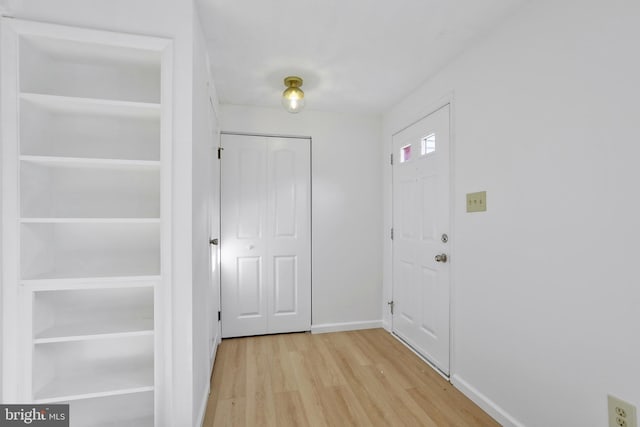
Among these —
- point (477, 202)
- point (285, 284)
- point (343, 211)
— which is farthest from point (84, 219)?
point (343, 211)

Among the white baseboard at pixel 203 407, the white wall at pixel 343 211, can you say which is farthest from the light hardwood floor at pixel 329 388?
the white wall at pixel 343 211

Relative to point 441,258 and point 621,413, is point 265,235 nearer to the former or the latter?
point 441,258

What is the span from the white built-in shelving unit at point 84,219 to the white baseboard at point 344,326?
1716mm

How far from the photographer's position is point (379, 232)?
328 cm

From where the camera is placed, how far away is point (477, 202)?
192cm

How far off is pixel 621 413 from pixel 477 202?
1.15 meters

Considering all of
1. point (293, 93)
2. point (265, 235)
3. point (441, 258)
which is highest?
point (293, 93)

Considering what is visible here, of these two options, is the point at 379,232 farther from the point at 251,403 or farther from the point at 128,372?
the point at 128,372

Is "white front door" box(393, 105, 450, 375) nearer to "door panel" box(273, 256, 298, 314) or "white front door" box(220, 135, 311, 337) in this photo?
"white front door" box(220, 135, 311, 337)

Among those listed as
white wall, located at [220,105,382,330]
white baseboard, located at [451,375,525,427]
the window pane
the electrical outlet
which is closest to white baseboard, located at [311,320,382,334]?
white wall, located at [220,105,382,330]

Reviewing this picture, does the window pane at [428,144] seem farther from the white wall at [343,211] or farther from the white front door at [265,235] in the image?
the white front door at [265,235]

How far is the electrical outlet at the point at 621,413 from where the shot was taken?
3.68 ft

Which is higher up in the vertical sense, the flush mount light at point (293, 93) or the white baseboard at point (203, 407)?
the flush mount light at point (293, 93)

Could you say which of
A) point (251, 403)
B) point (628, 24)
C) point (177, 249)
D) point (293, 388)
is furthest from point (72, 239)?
point (628, 24)
